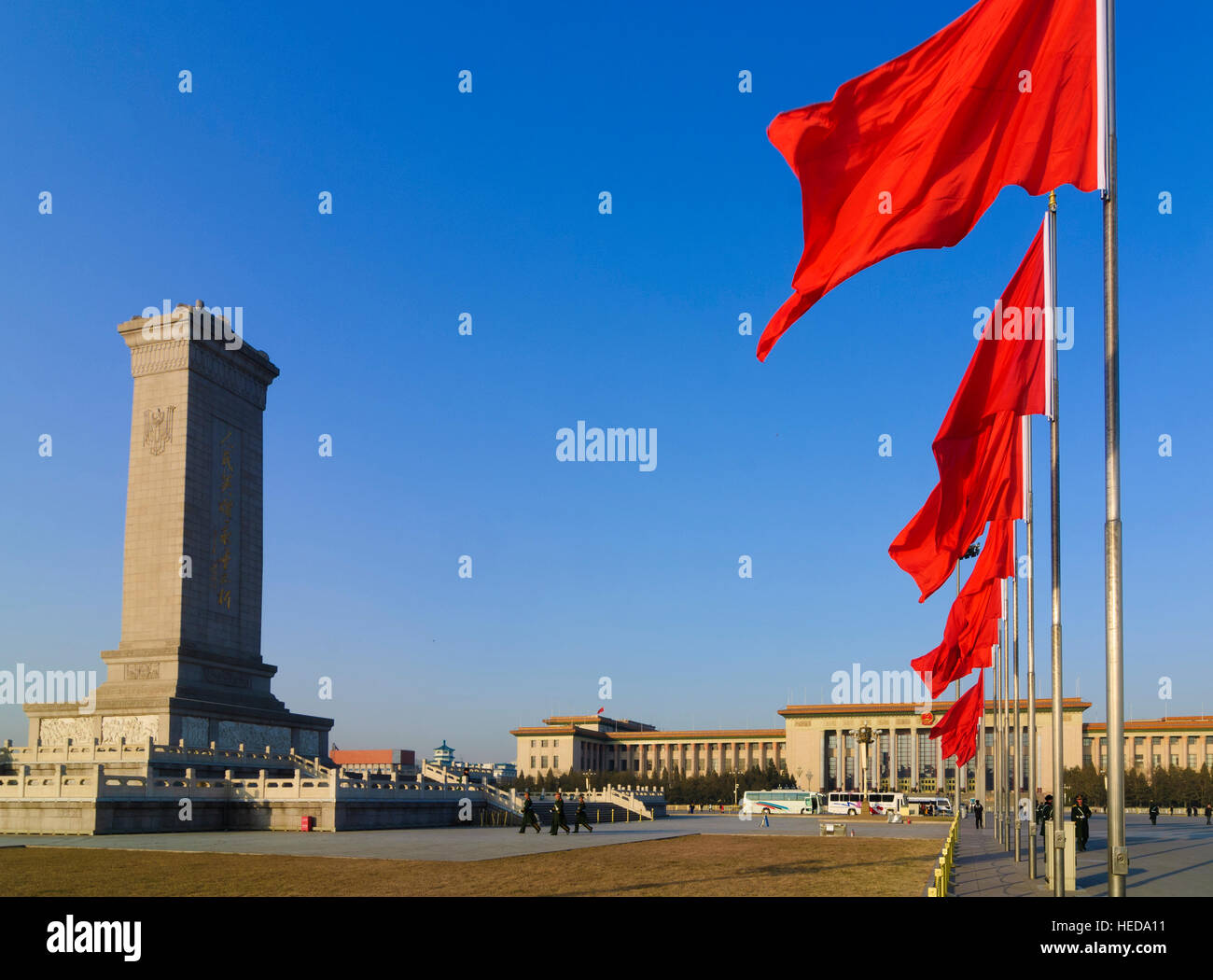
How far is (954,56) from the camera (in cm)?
1097

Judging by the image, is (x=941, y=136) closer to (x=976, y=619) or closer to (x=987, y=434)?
(x=987, y=434)

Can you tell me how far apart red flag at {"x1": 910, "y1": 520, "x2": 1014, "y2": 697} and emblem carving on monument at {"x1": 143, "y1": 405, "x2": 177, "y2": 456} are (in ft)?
147

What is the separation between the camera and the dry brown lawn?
61.5ft

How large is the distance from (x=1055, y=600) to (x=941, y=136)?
7.98m

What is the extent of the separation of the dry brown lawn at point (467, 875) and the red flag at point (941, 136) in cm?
1177

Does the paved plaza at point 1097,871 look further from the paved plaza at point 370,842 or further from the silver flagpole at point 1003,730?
the paved plaza at point 370,842

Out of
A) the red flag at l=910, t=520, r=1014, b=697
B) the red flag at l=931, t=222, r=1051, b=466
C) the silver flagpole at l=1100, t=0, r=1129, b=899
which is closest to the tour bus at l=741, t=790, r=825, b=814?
the red flag at l=910, t=520, r=1014, b=697

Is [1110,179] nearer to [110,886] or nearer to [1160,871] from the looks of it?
[110,886]

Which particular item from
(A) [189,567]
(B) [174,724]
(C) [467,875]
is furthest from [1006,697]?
(A) [189,567]

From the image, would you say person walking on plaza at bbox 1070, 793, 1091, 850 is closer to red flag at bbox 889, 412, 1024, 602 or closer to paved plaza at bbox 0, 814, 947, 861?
red flag at bbox 889, 412, 1024, 602

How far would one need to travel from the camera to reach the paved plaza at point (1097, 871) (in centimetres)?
1981

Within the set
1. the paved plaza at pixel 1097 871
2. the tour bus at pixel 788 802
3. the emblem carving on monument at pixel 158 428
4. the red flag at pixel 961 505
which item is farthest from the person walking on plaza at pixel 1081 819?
the tour bus at pixel 788 802

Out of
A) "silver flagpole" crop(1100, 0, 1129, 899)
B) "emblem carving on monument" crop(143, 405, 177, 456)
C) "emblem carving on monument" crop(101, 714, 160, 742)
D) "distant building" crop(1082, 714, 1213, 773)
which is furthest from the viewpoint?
"distant building" crop(1082, 714, 1213, 773)
